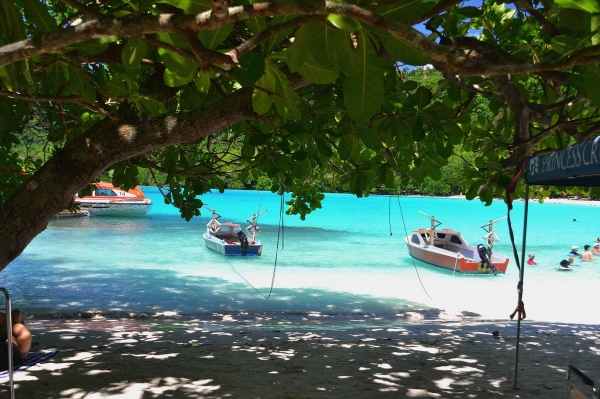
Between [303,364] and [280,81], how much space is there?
128 inches

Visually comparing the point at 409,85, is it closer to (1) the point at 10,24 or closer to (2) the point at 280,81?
(2) the point at 280,81

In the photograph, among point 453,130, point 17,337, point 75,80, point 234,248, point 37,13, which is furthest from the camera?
point 234,248

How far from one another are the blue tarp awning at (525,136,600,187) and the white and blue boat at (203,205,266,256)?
14420 millimetres

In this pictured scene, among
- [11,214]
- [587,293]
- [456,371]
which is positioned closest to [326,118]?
[11,214]

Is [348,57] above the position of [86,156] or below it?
above

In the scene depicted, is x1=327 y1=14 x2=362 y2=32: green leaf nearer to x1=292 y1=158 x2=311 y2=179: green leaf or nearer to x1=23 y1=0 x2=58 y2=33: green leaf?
x1=23 y1=0 x2=58 y2=33: green leaf

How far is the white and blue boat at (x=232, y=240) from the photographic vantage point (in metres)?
18.9

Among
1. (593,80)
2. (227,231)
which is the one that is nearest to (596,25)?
(593,80)

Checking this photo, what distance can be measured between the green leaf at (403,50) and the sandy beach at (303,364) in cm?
275

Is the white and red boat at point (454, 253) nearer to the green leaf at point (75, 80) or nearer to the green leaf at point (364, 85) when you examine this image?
the green leaf at point (75, 80)

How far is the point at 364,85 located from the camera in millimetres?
1442

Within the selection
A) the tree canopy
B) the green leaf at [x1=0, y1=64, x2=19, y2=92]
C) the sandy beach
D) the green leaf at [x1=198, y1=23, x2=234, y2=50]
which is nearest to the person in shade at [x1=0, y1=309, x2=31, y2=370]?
the sandy beach

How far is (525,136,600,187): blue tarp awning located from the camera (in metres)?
2.21

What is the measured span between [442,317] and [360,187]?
6.90 metres
